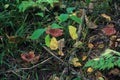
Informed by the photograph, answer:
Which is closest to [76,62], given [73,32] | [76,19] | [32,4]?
[73,32]

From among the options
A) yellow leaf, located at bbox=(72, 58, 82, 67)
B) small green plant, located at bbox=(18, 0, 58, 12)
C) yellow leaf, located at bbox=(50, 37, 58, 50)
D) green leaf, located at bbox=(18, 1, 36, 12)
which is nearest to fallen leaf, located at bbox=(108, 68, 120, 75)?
yellow leaf, located at bbox=(72, 58, 82, 67)

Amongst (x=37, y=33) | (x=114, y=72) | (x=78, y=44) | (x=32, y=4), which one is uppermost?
(x=32, y=4)

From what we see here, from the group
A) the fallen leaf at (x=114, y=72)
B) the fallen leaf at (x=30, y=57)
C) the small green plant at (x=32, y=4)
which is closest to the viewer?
the fallen leaf at (x=114, y=72)

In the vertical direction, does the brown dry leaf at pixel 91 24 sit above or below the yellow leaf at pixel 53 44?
above

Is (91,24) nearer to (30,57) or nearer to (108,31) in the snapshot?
(108,31)

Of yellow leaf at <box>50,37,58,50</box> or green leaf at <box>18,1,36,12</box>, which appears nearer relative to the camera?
yellow leaf at <box>50,37,58,50</box>

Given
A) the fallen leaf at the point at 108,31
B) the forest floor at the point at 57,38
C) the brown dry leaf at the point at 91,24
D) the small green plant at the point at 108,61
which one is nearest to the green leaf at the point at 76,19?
the forest floor at the point at 57,38

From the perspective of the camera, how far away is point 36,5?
8.77 ft

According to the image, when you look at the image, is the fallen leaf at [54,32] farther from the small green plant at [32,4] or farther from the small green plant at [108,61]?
the small green plant at [108,61]

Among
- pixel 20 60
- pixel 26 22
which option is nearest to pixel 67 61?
pixel 20 60

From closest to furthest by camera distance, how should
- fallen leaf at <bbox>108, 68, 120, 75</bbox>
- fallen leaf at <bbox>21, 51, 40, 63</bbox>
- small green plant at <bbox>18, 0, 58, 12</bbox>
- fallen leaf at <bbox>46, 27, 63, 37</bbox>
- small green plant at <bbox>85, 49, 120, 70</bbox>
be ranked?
1. small green plant at <bbox>85, 49, 120, 70</bbox>
2. fallen leaf at <bbox>108, 68, 120, 75</bbox>
3. fallen leaf at <bbox>21, 51, 40, 63</bbox>
4. fallen leaf at <bbox>46, 27, 63, 37</bbox>
5. small green plant at <bbox>18, 0, 58, 12</bbox>

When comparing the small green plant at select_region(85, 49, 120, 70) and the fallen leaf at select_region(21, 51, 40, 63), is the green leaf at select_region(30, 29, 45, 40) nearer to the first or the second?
the fallen leaf at select_region(21, 51, 40, 63)

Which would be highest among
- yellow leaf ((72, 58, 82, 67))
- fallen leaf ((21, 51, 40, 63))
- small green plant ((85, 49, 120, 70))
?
small green plant ((85, 49, 120, 70))

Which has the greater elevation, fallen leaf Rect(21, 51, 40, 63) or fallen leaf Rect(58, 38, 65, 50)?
fallen leaf Rect(58, 38, 65, 50)
